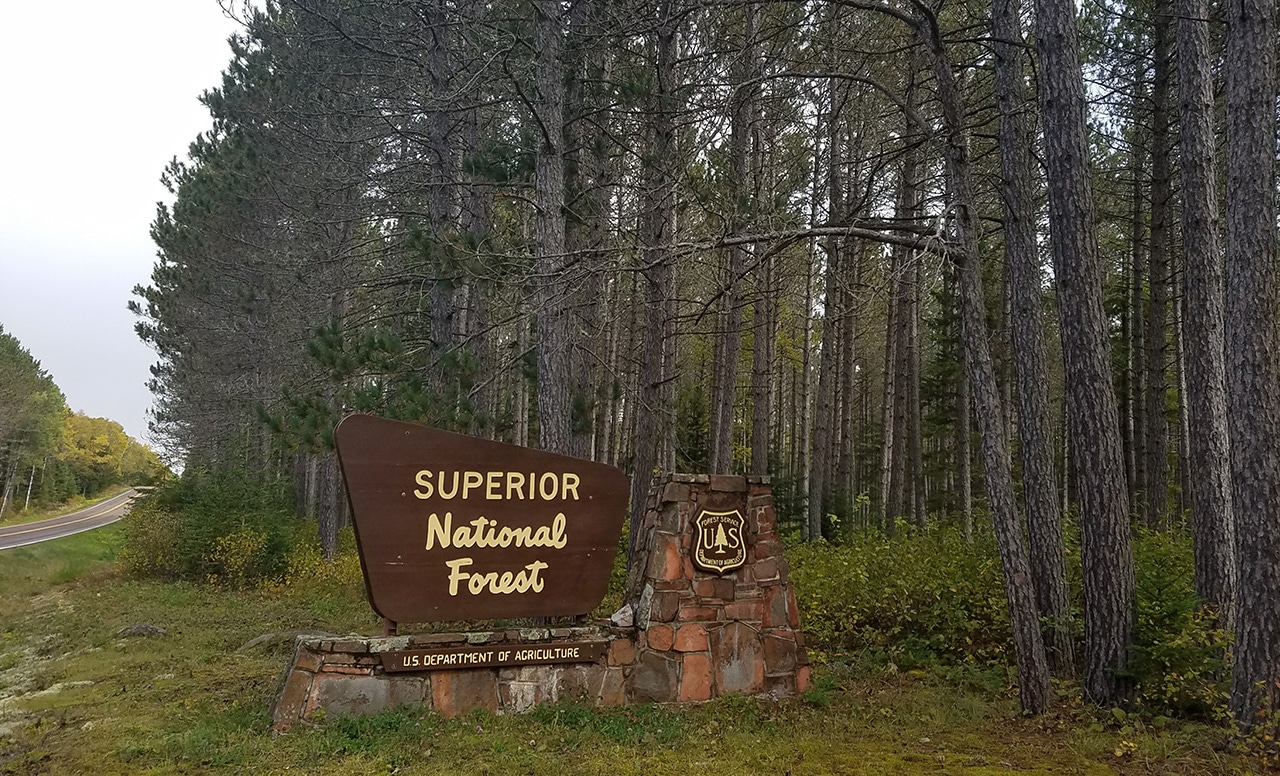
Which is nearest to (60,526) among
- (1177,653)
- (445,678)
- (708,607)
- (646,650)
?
(445,678)

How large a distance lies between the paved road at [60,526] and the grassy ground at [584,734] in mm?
16045

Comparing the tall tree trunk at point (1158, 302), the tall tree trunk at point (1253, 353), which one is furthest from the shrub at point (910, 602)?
the tall tree trunk at point (1158, 302)

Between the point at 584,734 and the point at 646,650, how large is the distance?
1027 mm

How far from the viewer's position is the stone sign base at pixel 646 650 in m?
5.11

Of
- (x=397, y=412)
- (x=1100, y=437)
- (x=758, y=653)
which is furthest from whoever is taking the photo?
(x=397, y=412)

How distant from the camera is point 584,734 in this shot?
16.4 ft

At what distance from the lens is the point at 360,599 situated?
12.0 m

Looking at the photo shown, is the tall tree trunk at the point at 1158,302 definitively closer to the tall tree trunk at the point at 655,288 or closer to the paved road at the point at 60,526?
the tall tree trunk at the point at 655,288

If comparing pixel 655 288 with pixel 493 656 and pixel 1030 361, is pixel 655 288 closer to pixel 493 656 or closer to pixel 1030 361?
pixel 1030 361

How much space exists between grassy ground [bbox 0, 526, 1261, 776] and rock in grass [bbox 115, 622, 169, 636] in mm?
1422

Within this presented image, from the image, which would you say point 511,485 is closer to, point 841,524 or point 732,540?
point 732,540

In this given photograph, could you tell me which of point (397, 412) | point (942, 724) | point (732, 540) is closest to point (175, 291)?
point (397, 412)

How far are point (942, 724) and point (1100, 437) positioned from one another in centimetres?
239

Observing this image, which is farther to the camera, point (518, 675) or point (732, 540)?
point (732, 540)
